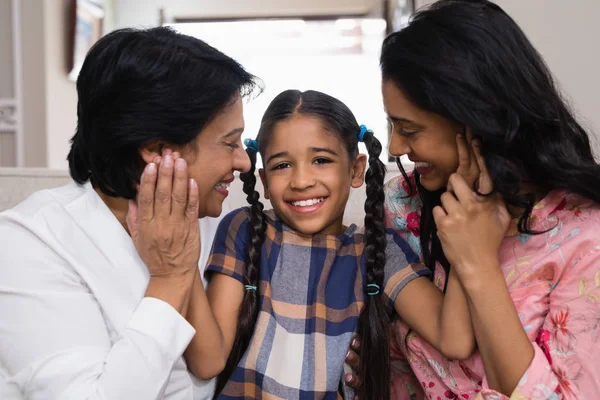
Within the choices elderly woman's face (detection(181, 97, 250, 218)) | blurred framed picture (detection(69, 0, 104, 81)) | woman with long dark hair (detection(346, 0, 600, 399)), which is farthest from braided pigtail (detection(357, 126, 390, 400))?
blurred framed picture (detection(69, 0, 104, 81))

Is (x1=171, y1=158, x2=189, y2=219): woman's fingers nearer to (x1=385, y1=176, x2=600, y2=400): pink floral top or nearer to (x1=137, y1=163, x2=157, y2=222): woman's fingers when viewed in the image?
(x1=137, y1=163, x2=157, y2=222): woman's fingers

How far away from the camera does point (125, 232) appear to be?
4.28 feet

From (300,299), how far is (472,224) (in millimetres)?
448

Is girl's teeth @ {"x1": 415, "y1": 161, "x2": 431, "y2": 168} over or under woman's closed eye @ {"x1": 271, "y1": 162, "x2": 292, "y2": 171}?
over

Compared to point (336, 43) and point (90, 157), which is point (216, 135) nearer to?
point (90, 157)

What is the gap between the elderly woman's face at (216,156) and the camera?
131 cm

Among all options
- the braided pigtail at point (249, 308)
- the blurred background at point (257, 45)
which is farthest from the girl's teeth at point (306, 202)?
the blurred background at point (257, 45)

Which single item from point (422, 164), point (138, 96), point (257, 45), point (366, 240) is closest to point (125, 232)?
point (138, 96)

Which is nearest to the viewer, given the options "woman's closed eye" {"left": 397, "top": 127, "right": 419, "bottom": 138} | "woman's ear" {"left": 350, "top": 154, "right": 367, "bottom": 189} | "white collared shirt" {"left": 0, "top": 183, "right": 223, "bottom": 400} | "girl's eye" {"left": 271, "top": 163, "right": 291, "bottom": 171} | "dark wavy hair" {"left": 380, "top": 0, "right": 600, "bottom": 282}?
"white collared shirt" {"left": 0, "top": 183, "right": 223, "bottom": 400}

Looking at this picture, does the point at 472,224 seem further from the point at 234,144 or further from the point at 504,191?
the point at 234,144

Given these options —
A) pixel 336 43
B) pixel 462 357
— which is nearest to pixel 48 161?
pixel 336 43

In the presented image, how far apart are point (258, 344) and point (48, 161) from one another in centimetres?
350

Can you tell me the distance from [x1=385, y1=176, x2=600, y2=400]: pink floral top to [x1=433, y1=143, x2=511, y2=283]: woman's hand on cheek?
0.09m

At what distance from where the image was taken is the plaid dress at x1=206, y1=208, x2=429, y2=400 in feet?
4.37
